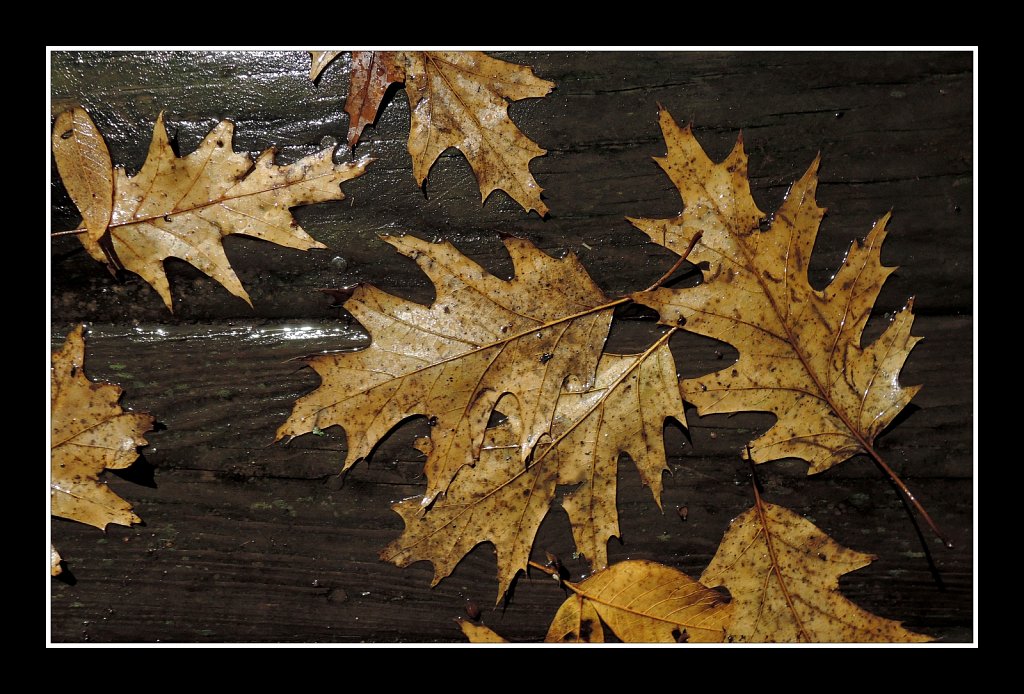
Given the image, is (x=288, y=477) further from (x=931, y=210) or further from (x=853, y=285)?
(x=931, y=210)

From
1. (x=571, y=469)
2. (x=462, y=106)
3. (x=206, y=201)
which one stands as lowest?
(x=571, y=469)

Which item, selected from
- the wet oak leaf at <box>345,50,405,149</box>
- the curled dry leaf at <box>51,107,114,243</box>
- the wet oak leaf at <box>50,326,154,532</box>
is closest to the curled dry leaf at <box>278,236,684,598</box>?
the wet oak leaf at <box>345,50,405,149</box>

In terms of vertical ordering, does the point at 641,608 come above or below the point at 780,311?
below

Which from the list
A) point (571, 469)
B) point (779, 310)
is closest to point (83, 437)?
point (571, 469)

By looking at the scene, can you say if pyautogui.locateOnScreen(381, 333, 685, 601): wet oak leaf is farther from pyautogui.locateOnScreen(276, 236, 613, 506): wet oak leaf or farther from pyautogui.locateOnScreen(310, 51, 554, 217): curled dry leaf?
pyautogui.locateOnScreen(310, 51, 554, 217): curled dry leaf

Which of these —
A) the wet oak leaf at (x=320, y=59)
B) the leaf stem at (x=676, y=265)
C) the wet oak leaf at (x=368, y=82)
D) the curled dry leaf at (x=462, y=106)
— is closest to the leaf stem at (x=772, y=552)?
the leaf stem at (x=676, y=265)

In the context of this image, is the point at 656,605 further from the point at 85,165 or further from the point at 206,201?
the point at 85,165

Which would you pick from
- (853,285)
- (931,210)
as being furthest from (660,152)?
(931,210)
